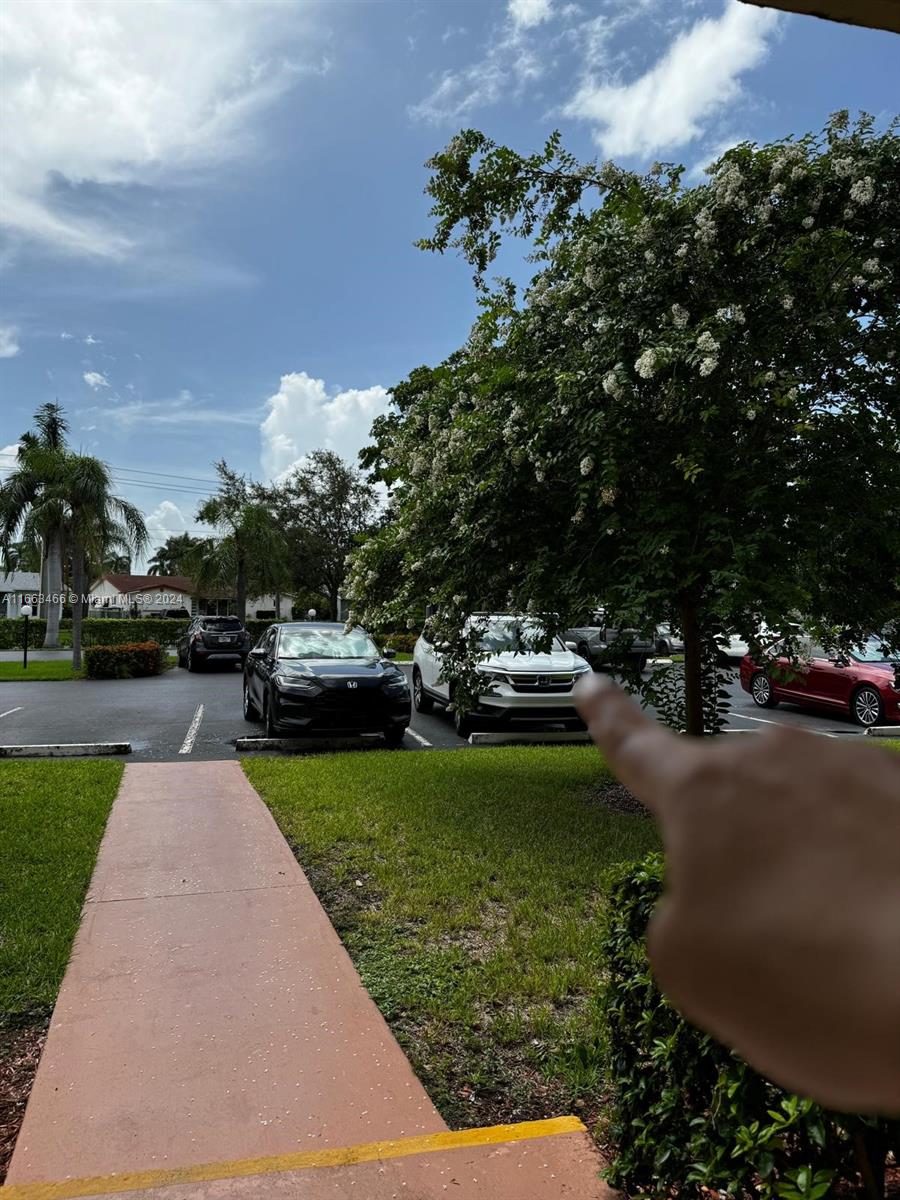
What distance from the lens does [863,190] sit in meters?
4.67

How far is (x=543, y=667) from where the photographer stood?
1130cm

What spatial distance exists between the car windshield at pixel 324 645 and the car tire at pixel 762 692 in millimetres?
7616

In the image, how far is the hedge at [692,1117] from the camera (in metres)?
1.85

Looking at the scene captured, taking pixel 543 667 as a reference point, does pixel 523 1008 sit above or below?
below

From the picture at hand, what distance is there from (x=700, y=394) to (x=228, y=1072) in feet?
13.4

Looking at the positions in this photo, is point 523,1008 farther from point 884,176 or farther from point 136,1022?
point 884,176

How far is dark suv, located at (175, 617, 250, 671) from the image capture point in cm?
2331

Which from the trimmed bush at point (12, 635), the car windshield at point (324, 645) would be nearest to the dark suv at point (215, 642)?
the car windshield at point (324, 645)

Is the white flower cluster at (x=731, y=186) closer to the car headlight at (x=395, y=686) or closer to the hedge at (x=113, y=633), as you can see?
the car headlight at (x=395, y=686)

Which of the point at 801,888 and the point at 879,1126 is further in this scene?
the point at 879,1126

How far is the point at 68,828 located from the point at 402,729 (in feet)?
16.0

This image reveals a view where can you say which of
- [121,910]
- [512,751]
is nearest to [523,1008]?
[121,910]

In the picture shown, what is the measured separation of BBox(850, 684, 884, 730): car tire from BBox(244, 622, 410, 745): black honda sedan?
7408 mm

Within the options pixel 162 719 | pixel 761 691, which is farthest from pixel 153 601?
pixel 761 691
